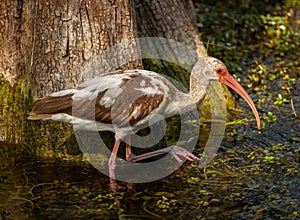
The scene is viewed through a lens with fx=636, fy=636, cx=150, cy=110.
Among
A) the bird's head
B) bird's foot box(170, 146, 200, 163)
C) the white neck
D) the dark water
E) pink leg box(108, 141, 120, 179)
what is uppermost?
the bird's head

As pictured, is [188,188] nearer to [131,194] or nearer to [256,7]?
[131,194]

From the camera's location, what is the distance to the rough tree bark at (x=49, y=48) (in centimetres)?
715

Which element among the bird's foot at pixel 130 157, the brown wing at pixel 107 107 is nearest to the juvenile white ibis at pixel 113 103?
the brown wing at pixel 107 107

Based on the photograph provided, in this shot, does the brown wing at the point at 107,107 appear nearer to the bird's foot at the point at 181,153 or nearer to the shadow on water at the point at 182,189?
the shadow on water at the point at 182,189

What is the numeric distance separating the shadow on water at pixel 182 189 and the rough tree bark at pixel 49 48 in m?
0.52

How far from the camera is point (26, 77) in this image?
7.57 meters

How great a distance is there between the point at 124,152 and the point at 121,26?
1481 mm

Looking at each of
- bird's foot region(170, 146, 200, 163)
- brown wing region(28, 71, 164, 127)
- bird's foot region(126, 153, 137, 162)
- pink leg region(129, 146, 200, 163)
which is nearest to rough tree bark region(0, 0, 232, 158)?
brown wing region(28, 71, 164, 127)

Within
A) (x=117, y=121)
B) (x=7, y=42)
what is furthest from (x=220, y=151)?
(x=7, y=42)

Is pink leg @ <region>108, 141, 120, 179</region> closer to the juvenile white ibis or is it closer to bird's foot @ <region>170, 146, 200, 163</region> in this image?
the juvenile white ibis

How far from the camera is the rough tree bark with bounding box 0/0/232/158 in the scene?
715 centimetres

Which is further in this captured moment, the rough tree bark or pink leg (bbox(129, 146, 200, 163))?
pink leg (bbox(129, 146, 200, 163))

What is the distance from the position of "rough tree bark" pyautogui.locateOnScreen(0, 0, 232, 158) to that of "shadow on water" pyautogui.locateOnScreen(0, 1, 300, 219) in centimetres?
52

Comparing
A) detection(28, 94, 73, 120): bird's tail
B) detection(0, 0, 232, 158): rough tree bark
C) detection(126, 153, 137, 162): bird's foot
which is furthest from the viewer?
detection(126, 153, 137, 162): bird's foot
